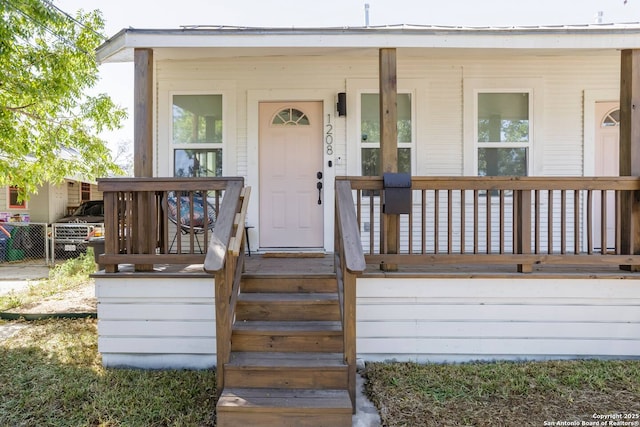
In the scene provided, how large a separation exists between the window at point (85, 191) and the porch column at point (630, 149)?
50.0 ft

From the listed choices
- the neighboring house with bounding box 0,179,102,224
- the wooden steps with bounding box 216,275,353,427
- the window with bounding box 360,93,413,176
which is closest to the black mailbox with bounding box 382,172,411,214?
the wooden steps with bounding box 216,275,353,427

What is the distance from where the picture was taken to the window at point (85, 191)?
13.7 meters

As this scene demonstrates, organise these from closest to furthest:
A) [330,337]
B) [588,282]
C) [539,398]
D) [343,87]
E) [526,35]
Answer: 1. [539,398]
2. [330,337]
3. [588,282]
4. [526,35]
5. [343,87]

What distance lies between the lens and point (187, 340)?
10.4ft

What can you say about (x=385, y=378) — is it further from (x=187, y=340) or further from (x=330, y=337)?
(x=187, y=340)

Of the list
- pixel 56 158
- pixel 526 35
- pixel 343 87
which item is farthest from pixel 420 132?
pixel 56 158

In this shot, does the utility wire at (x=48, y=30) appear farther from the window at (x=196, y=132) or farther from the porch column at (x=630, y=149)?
the porch column at (x=630, y=149)

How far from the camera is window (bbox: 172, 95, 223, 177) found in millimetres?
4855

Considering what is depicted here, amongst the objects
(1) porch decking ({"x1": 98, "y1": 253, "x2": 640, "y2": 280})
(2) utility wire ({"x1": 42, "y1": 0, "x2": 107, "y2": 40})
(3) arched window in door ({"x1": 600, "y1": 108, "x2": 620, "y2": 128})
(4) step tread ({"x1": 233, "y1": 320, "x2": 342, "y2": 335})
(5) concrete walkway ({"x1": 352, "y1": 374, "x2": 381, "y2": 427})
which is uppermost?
(2) utility wire ({"x1": 42, "y1": 0, "x2": 107, "y2": 40})

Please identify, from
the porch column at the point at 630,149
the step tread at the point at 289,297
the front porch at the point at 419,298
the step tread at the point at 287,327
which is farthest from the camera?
the porch column at the point at 630,149

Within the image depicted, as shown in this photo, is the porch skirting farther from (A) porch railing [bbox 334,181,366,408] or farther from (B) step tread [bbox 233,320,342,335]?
(A) porch railing [bbox 334,181,366,408]

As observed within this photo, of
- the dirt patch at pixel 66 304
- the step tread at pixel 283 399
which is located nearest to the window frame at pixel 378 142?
the step tread at pixel 283 399

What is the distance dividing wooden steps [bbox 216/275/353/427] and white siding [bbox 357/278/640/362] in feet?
1.50

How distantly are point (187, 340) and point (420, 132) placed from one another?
141 inches
